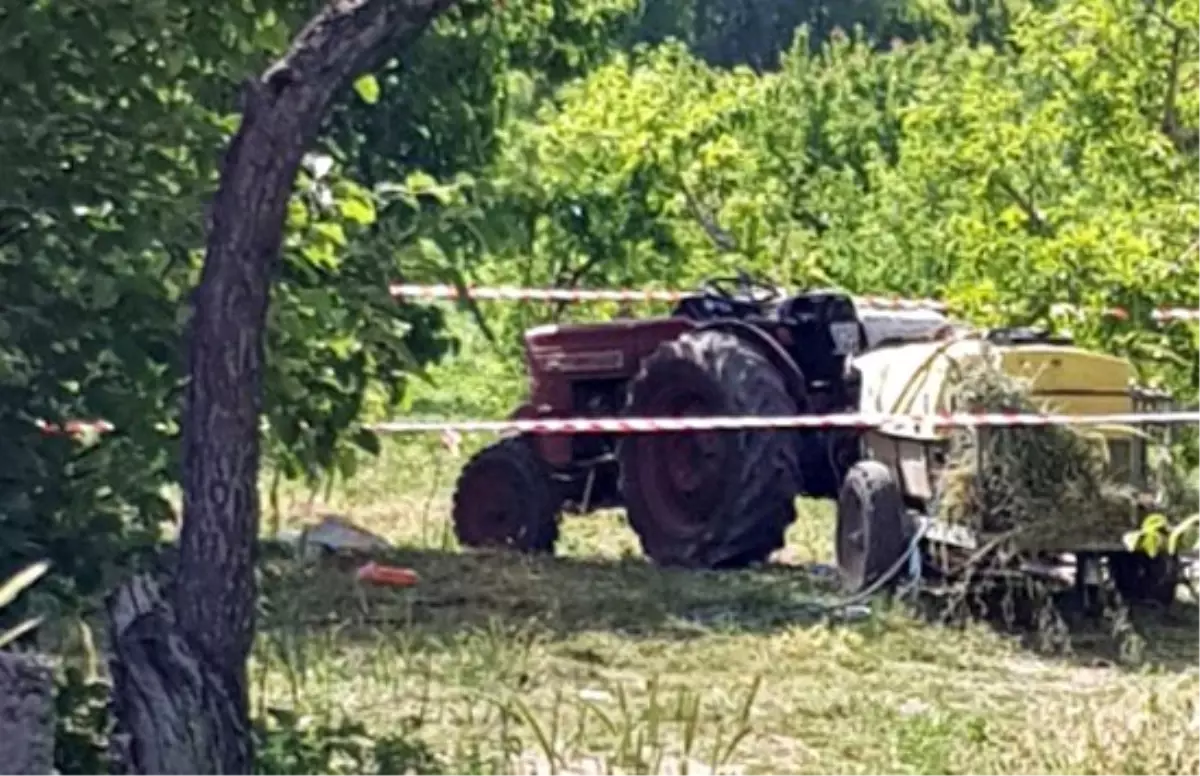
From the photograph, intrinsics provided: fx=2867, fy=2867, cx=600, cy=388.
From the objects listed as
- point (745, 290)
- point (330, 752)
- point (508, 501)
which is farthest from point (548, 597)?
point (330, 752)

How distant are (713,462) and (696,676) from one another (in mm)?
3141

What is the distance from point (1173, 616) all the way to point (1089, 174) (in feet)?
13.4

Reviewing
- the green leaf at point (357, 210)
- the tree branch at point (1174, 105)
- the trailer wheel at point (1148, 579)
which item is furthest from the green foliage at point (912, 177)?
the trailer wheel at point (1148, 579)

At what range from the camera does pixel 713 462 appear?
12664mm

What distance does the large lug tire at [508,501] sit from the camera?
1398cm

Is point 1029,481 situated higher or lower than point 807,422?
lower

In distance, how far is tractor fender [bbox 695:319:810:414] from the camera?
12523mm

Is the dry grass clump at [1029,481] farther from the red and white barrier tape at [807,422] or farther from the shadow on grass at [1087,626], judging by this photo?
the shadow on grass at [1087,626]

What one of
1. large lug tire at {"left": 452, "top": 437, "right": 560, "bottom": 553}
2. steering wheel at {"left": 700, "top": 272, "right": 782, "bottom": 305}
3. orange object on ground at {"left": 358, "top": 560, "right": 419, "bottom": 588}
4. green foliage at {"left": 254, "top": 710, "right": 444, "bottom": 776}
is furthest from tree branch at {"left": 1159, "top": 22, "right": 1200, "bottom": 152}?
green foliage at {"left": 254, "top": 710, "right": 444, "bottom": 776}

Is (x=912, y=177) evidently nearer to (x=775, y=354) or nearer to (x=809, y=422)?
(x=775, y=354)

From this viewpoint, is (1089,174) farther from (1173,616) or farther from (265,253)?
(265,253)

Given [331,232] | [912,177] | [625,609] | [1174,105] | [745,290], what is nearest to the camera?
[331,232]

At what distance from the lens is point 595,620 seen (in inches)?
433

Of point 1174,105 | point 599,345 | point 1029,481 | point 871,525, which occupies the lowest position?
point 871,525
